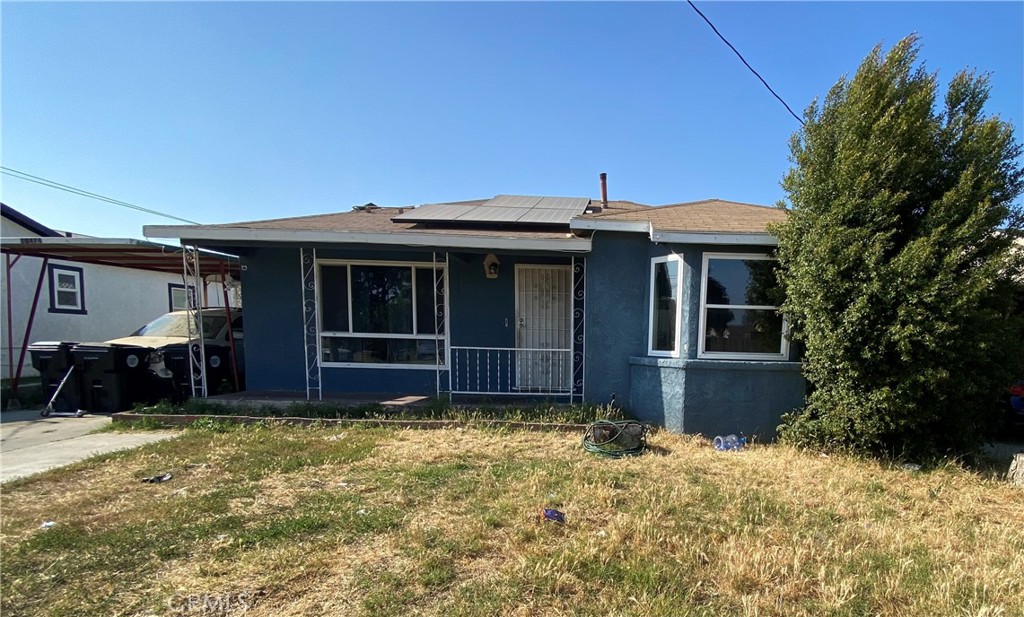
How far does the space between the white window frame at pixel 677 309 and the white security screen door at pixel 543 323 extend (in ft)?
4.97

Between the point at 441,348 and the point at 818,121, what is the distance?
6243 mm

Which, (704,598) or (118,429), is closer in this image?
(704,598)

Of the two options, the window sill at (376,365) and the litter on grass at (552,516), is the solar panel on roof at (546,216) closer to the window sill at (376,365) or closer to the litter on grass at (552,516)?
the window sill at (376,365)

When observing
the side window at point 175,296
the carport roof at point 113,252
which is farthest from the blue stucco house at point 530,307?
the side window at point 175,296

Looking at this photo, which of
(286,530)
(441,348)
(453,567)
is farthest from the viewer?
(441,348)

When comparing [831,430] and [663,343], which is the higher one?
[663,343]

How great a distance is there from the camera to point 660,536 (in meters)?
3.12

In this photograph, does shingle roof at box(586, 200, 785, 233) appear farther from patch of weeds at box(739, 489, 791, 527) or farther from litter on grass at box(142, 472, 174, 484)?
litter on grass at box(142, 472, 174, 484)

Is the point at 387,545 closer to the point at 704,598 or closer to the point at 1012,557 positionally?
the point at 704,598

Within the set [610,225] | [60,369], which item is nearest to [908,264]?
[610,225]

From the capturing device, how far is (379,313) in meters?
7.52

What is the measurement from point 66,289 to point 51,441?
962 centimetres

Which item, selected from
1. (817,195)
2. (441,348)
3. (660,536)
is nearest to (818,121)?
(817,195)

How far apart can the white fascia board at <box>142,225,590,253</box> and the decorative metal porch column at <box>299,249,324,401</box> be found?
742 mm
